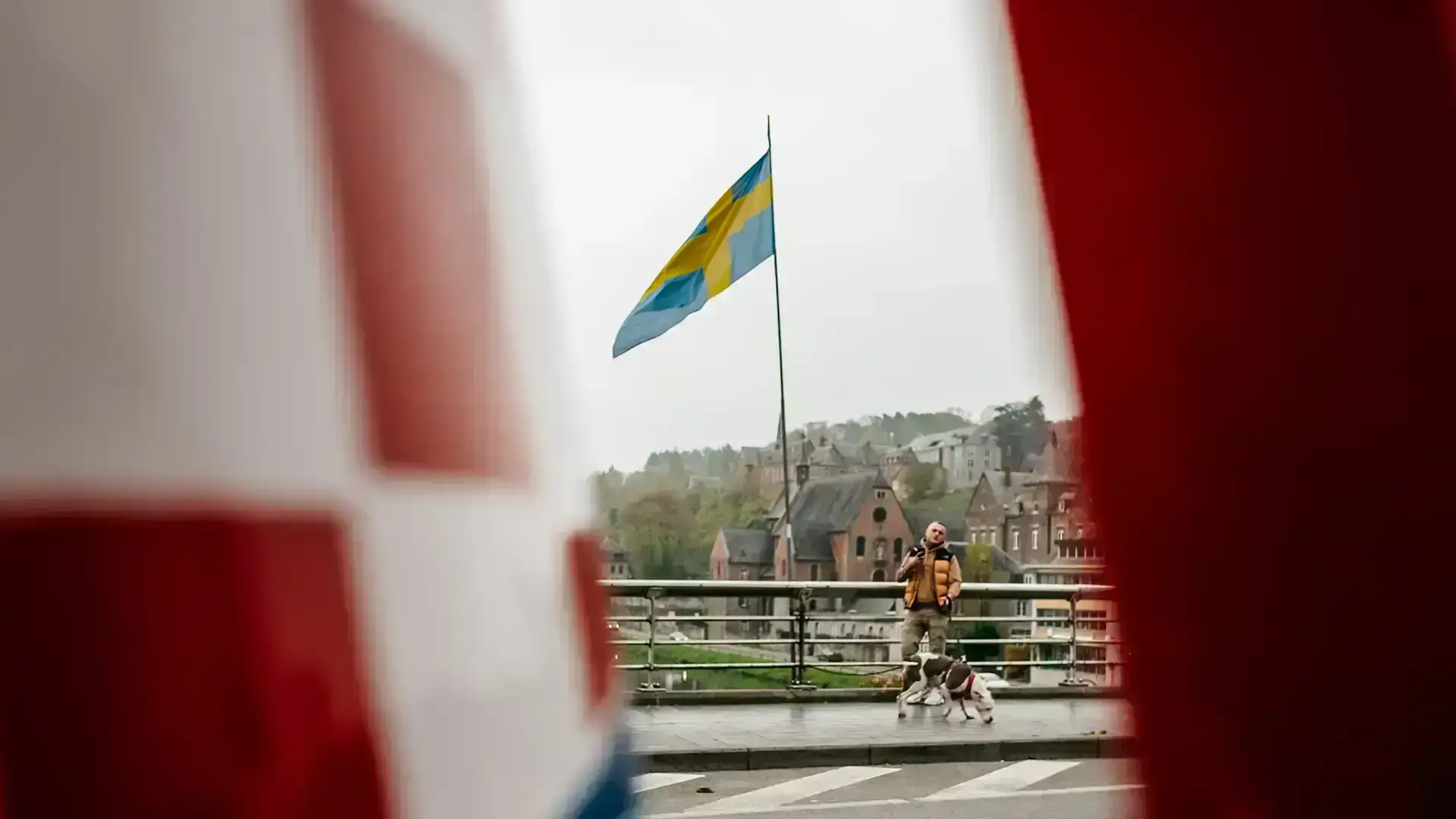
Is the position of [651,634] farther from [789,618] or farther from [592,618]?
[592,618]

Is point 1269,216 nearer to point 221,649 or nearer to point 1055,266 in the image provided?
point 1055,266

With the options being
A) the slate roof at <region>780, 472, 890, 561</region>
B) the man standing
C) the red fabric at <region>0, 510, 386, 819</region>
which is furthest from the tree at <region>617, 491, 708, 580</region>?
the slate roof at <region>780, 472, 890, 561</region>

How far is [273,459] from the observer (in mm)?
254

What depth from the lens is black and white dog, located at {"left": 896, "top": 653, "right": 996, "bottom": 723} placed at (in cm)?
669

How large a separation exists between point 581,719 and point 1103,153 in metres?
0.20

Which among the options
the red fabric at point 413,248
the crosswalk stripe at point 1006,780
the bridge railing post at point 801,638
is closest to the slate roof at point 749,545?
the bridge railing post at point 801,638

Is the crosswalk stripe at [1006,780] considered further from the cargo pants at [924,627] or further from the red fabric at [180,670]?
the red fabric at [180,670]

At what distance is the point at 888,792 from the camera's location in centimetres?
490

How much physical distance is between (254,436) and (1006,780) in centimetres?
534

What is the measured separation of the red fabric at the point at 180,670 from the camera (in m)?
0.22

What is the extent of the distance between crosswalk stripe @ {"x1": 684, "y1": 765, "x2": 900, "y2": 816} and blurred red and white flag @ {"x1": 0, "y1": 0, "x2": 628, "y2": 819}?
427 cm

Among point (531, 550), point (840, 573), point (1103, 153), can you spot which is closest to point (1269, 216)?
point (1103, 153)

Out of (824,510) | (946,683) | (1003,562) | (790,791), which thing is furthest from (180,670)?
(824,510)

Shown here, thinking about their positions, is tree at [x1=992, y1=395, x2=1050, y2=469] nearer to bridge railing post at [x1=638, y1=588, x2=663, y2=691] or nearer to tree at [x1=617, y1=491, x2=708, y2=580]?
tree at [x1=617, y1=491, x2=708, y2=580]
